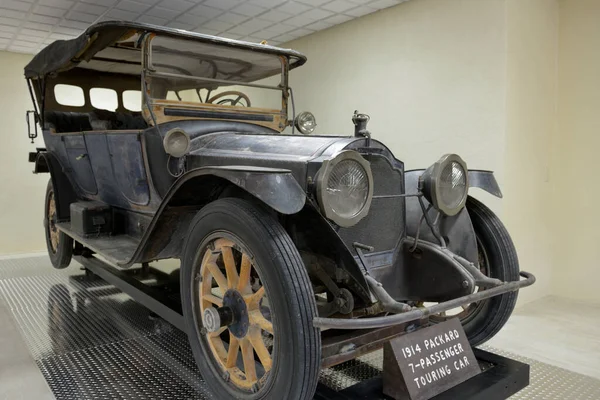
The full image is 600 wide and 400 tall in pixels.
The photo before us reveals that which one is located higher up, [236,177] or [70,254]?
[236,177]

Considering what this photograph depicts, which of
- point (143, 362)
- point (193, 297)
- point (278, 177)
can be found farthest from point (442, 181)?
point (143, 362)

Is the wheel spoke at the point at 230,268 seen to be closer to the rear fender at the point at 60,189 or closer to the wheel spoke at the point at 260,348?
the wheel spoke at the point at 260,348

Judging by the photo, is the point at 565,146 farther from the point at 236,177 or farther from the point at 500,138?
the point at 236,177

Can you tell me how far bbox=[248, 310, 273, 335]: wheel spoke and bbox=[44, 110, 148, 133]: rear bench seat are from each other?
2.91m

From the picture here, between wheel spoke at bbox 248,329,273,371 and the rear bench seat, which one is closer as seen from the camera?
wheel spoke at bbox 248,329,273,371

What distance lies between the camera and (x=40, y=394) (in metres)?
1.95

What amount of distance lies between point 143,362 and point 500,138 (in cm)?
304

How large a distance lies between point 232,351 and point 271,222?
58cm

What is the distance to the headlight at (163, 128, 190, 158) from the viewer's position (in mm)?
2292

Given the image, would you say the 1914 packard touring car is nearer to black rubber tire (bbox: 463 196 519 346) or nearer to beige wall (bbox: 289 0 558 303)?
black rubber tire (bbox: 463 196 519 346)

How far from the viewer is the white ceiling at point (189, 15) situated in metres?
4.39

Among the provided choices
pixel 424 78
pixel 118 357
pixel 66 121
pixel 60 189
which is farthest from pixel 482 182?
pixel 66 121

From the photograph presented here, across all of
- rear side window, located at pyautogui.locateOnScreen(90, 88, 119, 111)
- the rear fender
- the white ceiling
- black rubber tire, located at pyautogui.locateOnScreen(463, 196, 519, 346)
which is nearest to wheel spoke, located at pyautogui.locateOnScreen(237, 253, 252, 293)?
black rubber tire, located at pyautogui.locateOnScreen(463, 196, 519, 346)

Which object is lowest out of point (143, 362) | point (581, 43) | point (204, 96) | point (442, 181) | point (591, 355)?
point (591, 355)
